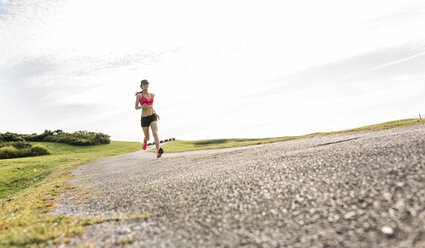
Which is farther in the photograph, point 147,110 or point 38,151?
point 38,151

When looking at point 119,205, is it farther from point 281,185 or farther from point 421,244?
point 421,244

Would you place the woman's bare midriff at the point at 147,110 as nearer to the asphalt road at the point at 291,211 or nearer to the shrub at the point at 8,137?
the asphalt road at the point at 291,211

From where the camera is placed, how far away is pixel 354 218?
3111 millimetres

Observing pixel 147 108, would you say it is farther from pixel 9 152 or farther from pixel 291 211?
pixel 9 152

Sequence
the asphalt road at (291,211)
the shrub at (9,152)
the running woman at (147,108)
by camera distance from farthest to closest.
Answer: the shrub at (9,152) < the running woman at (147,108) < the asphalt road at (291,211)

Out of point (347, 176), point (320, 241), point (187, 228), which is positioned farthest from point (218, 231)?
point (347, 176)

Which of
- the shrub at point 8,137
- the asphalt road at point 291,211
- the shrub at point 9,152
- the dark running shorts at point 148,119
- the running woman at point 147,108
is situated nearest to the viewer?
the asphalt road at point 291,211

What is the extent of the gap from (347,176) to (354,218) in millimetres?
1686

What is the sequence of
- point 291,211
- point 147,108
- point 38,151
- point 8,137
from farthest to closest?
point 8,137
point 38,151
point 147,108
point 291,211

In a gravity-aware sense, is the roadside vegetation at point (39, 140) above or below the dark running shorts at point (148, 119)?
above

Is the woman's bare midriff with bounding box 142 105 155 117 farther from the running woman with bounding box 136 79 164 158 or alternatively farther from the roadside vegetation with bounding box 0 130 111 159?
the roadside vegetation with bounding box 0 130 111 159

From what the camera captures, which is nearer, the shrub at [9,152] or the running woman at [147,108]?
the running woman at [147,108]

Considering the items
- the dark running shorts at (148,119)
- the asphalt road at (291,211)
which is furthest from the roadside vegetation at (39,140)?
the asphalt road at (291,211)

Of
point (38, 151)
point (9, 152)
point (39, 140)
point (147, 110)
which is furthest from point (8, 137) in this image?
point (147, 110)
